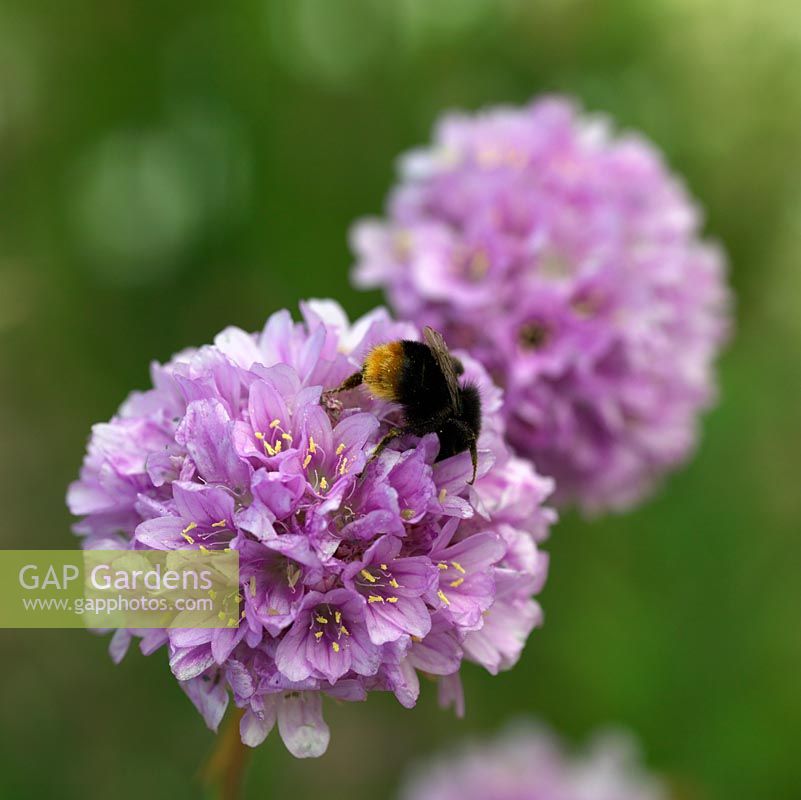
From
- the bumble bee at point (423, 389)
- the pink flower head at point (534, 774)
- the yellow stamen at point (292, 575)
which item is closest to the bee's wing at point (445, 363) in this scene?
the bumble bee at point (423, 389)

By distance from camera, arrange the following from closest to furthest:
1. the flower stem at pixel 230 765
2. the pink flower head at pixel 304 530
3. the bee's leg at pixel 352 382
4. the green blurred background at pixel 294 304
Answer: the pink flower head at pixel 304 530
the bee's leg at pixel 352 382
the flower stem at pixel 230 765
the green blurred background at pixel 294 304

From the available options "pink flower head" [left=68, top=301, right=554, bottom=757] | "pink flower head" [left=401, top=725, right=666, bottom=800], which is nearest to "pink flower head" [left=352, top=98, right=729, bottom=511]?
"pink flower head" [left=68, top=301, right=554, bottom=757]

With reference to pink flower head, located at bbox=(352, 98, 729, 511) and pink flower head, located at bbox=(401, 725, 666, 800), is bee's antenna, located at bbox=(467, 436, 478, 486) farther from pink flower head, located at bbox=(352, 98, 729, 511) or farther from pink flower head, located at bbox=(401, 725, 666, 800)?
pink flower head, located at bbox=(401, 725, 666, 800)

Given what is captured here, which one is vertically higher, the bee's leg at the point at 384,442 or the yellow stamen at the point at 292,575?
the bee's leg at the point at 384,442

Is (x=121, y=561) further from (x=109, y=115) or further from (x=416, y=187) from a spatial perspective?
(x=109, y=115)

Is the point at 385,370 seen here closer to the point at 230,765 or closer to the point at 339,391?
the point at 339,391

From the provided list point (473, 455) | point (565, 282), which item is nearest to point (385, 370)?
point (473, 455)

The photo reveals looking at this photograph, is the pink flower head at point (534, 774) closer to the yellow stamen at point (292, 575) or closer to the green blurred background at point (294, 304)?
the green blurred background at point (294, 304)
